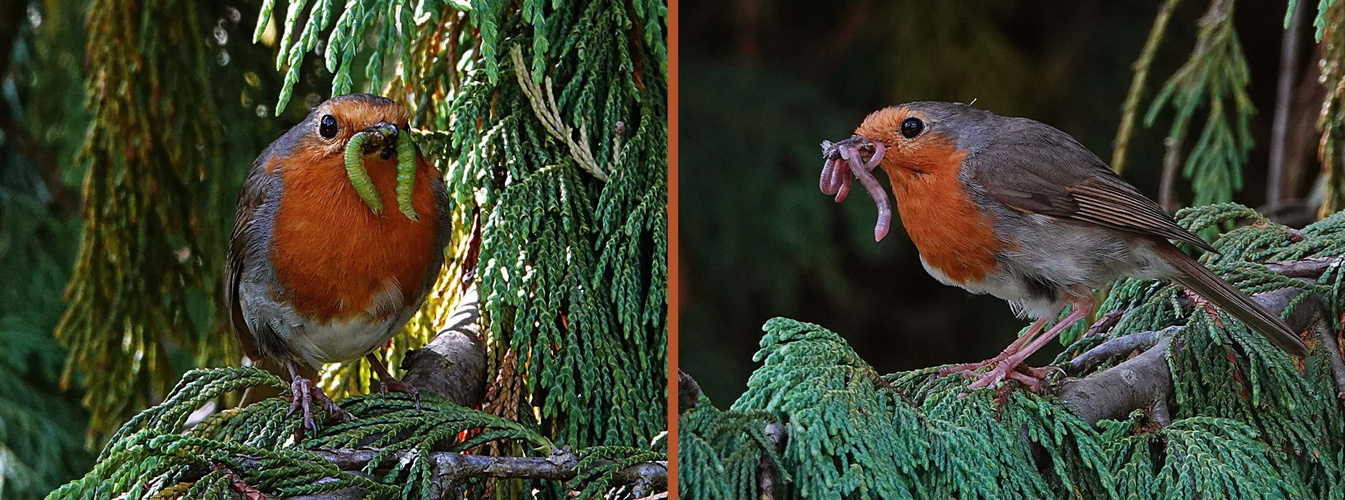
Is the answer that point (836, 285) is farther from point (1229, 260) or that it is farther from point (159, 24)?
point (159, 24)

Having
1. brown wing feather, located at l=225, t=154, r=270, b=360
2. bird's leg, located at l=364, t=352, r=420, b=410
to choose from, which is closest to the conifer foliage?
bird's leg, located at l=364, t=352, r=420, b=410

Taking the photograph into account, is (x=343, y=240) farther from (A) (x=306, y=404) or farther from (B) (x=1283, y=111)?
(B) (x=1283, y=111)

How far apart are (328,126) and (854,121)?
150cm

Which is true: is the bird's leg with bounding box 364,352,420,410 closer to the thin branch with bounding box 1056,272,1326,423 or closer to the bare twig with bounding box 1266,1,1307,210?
the thin branch with bounding box 1056,272,1326,423

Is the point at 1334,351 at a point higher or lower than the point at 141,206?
lower

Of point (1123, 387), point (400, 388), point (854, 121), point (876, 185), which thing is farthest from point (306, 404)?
point (854, 121)

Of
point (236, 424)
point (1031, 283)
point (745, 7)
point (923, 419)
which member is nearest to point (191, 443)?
point (236, 424)

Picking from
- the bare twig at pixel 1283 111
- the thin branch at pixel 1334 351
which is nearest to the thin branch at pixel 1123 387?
the thin branch at pixel 1334 351

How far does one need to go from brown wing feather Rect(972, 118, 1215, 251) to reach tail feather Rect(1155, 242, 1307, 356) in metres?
0.05

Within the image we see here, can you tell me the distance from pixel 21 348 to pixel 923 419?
2.01 m

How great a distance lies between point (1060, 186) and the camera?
175 centimetres

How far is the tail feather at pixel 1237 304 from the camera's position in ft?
5.12

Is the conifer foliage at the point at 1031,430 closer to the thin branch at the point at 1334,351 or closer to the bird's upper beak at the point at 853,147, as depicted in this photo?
the thin branch at the point at 1334,351

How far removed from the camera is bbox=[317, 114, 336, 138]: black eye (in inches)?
66.5
